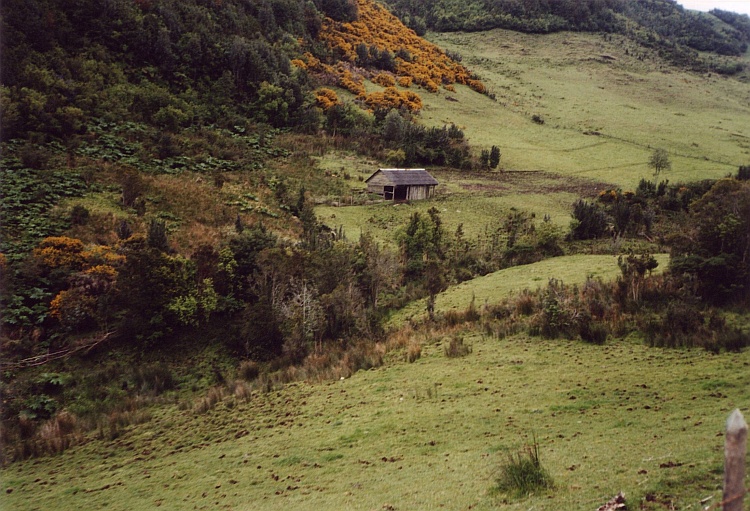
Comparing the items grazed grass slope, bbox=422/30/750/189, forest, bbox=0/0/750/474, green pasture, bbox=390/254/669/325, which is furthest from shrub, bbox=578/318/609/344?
grazed grass slope, bbox=422/30/750/189

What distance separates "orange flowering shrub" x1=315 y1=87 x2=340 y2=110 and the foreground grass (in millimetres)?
48086

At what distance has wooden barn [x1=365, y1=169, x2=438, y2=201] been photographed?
40969mm

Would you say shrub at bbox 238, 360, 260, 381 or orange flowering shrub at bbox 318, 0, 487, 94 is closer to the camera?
shrub at bbox 238, 360, 260, 381

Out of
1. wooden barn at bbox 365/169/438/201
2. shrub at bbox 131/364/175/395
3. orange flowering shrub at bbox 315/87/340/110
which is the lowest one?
shrub at bbox 131/364/175/395

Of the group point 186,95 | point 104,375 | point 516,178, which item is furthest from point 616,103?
point 104,375

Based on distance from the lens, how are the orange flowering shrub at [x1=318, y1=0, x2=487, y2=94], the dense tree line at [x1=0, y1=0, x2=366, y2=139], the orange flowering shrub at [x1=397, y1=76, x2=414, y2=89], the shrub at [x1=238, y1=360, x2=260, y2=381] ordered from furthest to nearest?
the orange flowering shrub at [x1=318, y1=0, x2=487, y2=94] < the orange flowering shrub at [x1=397, y1=76, x2=414, y2=89] < the dense tree line at [x1=0, y1=0, x2=366, y2=139] < the shrub at [x1=238, y1=360, x2=260, y2=381]

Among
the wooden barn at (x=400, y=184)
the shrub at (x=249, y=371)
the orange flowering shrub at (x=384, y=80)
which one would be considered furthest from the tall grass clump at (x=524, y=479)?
the orange flowering shrub at (x=384, y=80)

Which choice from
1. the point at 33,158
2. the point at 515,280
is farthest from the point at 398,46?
the point at 515,280

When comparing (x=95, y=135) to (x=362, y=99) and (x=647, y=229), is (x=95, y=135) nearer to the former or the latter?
(x=362, y=99)

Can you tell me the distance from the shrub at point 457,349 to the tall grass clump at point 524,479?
28.2 feet

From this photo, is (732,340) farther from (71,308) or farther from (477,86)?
(477,86)

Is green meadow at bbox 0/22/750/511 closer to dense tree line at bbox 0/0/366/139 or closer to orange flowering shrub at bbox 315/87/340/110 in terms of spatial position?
dense tree line at bbox 0/0/366/139

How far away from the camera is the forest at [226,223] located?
1805cm

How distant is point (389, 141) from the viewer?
5531 centimetres
